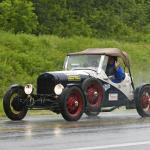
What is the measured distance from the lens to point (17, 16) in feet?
130

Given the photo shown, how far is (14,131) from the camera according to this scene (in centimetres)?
1404

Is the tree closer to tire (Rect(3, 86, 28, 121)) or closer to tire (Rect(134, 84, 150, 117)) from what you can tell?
tire (Rect(134, 84, 150, 117))

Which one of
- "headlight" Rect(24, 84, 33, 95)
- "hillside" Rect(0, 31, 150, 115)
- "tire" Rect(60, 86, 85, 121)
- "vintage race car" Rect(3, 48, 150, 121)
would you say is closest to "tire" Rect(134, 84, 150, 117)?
"vintage race car" Rect(3, 48, 150, 121)

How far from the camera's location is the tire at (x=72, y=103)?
670 inches

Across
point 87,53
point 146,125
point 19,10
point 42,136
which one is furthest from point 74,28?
point 42,136

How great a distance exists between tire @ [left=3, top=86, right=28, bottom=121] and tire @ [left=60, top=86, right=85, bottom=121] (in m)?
1.38

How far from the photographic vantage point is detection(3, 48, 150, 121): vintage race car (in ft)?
57.0

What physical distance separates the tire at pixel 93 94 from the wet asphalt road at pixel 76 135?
3.05 feet

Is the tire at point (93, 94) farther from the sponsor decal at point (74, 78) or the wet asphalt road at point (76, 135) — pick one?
the wet asphalt road at point (76, 135)

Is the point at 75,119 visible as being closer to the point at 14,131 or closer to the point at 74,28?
the point at 14,131

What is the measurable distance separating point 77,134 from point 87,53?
6202mm

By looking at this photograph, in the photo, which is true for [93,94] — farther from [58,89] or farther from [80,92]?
[58,89]

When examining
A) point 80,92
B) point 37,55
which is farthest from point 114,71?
point 37,55

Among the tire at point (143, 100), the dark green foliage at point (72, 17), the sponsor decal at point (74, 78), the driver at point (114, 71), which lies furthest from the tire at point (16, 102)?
the dark green foliage at point (72, 17)
